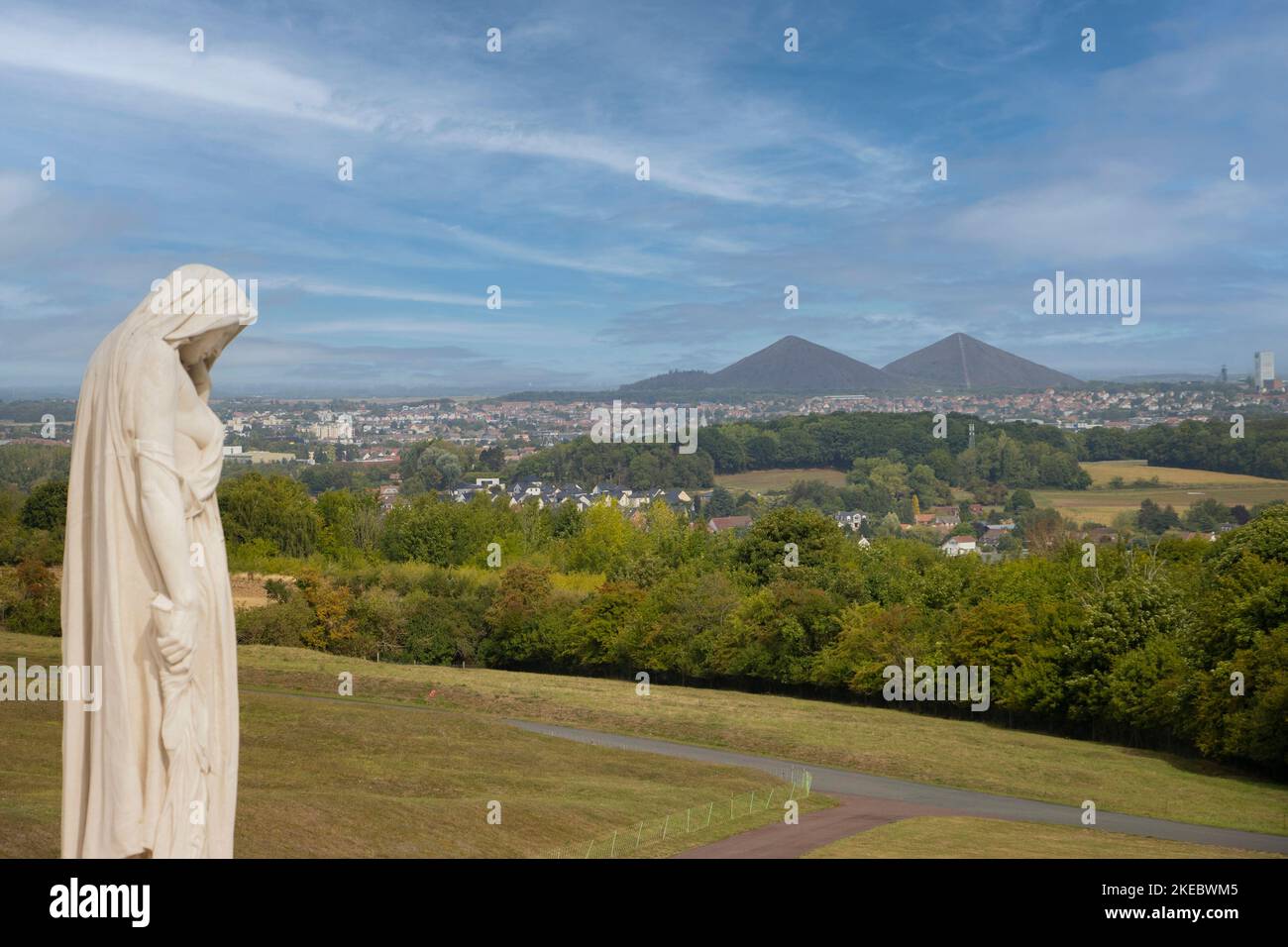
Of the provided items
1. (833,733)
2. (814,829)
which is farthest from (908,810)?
(833,733)

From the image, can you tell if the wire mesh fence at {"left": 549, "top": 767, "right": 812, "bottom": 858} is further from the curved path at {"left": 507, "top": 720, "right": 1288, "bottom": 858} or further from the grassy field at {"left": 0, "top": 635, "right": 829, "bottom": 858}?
the curved path at {"left": 507, "top": 720, "right": 1288, "bottom": 858}

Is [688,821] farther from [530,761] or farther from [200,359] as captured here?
[200,359]

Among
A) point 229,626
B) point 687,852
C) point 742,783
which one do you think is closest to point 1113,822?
point 742,783

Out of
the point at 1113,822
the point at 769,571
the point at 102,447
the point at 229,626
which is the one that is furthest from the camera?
the point at 769,571

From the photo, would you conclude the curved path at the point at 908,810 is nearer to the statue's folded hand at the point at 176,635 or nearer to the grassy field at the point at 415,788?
the grassy field at the point at 415,788

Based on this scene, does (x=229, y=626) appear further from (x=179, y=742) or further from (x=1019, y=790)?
(x=1019, y=790)

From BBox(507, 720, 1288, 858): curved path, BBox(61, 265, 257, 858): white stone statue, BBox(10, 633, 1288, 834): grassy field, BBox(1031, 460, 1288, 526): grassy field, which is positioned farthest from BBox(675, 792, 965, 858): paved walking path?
BBox(1031, 460, 1288, 526): grassy field

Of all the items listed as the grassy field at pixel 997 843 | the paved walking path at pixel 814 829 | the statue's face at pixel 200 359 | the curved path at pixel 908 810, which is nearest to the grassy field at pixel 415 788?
the paved walking path at pixel 814 829
